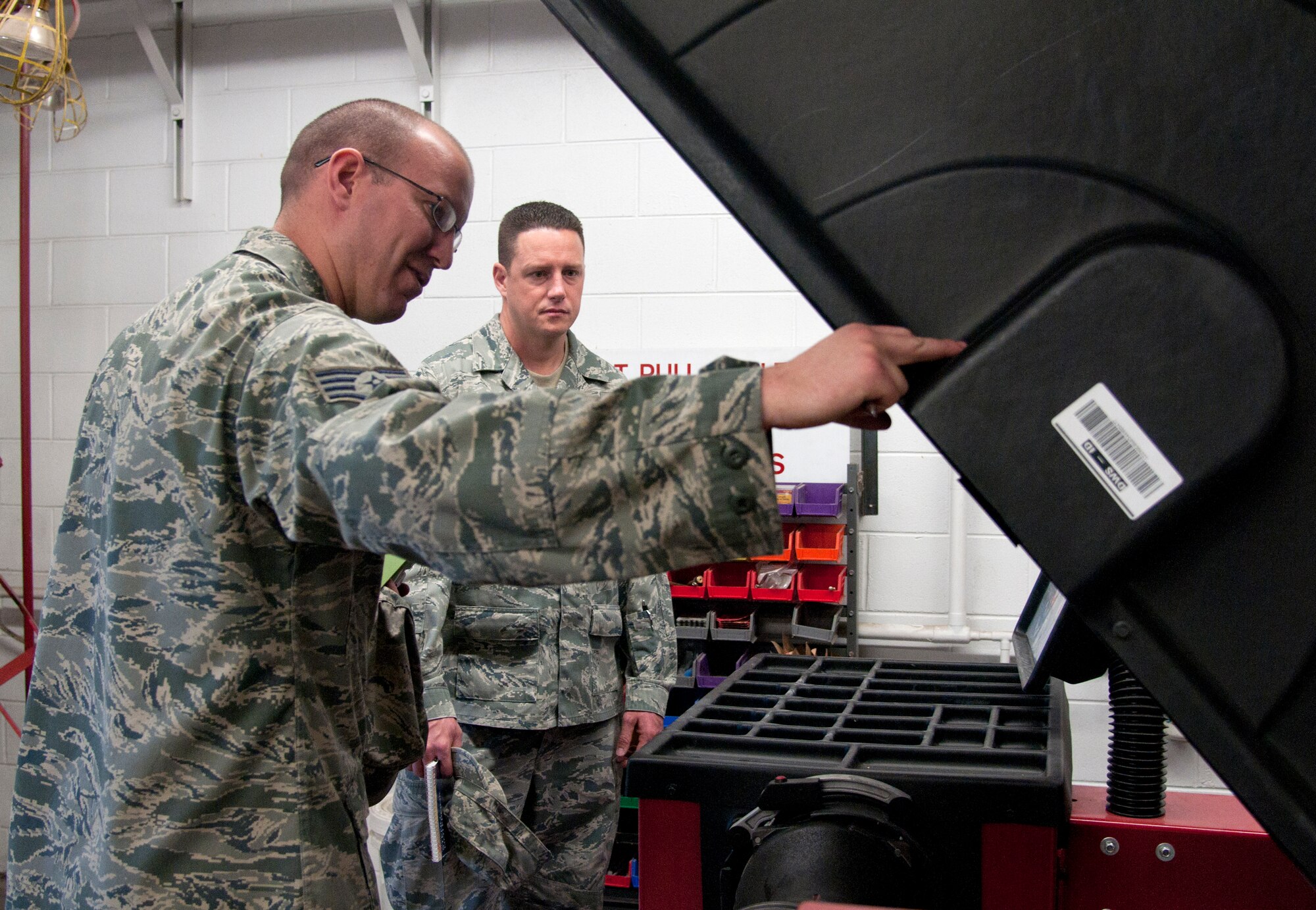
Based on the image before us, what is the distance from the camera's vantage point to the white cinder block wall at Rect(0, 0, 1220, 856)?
2934 mm

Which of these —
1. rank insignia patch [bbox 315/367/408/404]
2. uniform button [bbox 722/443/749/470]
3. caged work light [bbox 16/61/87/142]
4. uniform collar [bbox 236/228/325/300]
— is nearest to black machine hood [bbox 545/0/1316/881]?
uniform button [bbox 722/443/749/470]

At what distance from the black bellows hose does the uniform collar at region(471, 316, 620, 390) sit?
130cm

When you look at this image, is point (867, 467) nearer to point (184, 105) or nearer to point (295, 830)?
point (295, 830)

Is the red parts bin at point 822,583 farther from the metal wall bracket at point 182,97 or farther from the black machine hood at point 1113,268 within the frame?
the metal wall bracket at point 182,97

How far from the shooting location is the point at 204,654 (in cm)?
92

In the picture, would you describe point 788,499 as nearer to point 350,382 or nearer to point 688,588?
point 688,588

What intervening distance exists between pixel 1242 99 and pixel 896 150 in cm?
18

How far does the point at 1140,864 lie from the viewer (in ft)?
3.34

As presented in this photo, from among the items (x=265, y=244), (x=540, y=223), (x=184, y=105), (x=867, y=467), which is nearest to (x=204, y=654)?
(x=265, y=244)

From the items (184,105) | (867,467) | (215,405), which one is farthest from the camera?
(184,105)

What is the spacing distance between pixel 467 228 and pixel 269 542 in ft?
7.71

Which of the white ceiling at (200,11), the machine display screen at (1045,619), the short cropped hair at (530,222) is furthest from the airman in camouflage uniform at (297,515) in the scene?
the white ceiling at (200,11)

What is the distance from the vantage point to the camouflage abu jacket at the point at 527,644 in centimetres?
189

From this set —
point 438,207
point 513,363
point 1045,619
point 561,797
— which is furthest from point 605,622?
point 438,207
